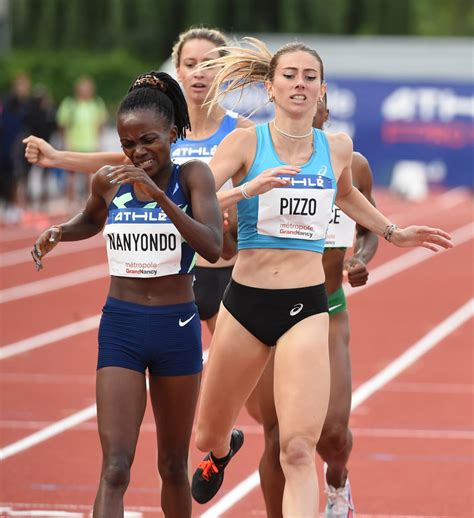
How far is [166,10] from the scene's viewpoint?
138 feet

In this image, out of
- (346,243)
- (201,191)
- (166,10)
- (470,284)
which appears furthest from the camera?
(166,10)

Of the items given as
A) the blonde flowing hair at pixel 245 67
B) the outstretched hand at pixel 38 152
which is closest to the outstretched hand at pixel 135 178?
the blonde flowing hair at pixel 245 67

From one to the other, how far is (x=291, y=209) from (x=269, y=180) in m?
0.32

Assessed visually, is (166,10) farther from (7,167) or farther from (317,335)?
(317,335)

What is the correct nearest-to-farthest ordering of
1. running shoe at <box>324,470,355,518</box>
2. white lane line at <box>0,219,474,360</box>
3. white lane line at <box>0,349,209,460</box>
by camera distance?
1. running shoe at <box>324,470,355,518</box>
2. white lane line at <box>0,349,209,460</box>
3. white lane line at <box>0,219,474,360</box>

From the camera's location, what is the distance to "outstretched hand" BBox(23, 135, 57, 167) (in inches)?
288

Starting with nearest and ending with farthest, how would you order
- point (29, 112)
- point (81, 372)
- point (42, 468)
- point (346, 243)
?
point (346, 243), point (42, 468), point (81, 372), point (29, 112)

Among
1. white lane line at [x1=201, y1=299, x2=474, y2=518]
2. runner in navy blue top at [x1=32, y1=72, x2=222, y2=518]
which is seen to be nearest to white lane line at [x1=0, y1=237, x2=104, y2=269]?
white lane line at [x1=201, y1=299, x2=474, y2=518]

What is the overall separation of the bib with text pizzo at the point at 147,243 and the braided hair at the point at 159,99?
0.44m

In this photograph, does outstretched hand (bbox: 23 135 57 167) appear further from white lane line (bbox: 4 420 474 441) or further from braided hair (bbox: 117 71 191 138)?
white lane line (bbox: 4 420 474 441)

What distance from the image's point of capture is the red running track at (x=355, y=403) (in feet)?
27.0

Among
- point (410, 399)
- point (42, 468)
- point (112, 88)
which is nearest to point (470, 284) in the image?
point (410, 399)

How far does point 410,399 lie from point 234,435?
154 inches

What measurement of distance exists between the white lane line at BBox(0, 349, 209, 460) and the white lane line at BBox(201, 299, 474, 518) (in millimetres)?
1200
